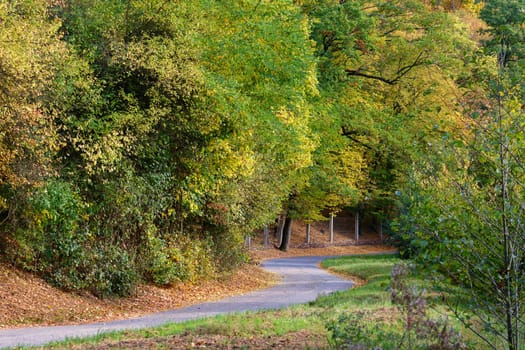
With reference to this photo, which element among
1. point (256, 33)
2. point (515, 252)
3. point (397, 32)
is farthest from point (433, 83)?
point (515, 252)

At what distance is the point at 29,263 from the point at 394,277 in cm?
1177

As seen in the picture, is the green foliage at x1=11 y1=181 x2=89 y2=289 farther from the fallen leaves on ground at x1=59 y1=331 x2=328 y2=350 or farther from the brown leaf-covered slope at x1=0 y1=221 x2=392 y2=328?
the fallen leaves on ground at x1=59 y1=331 x2=328 y2=350

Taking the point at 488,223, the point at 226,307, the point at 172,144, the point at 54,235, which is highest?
the point at 172,144

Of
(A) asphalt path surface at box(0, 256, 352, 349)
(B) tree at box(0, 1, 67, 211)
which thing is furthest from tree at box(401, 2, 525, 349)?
(B) tree at box(0, 1, 67, 211)

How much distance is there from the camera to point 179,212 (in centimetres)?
2219

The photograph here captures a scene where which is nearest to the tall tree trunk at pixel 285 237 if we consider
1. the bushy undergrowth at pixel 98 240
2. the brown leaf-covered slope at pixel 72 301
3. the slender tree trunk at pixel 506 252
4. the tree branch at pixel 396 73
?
the tree branch at pixel 396 73

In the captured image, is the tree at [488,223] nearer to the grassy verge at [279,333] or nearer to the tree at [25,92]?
the grassy verge at [279,333]

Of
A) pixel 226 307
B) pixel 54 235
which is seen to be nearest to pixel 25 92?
pixel 54 235

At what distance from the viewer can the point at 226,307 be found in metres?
18.8

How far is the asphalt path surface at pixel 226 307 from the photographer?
1291 cm

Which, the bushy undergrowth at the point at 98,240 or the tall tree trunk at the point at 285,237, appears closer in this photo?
the bushy undergrowth at the point at 98,240

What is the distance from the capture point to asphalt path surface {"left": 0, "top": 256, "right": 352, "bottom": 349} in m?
12.9

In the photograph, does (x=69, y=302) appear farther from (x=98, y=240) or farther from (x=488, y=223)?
(x=488, y=223)

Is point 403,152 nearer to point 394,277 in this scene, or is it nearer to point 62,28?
point 62,28
